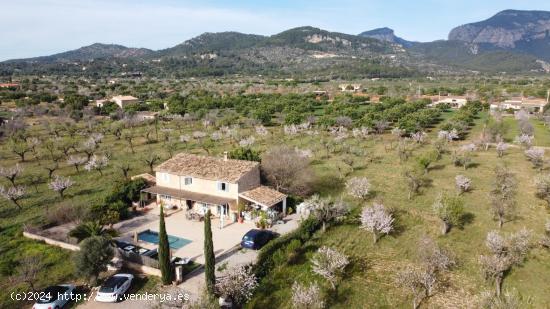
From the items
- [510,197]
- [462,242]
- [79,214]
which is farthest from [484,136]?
[79,214]

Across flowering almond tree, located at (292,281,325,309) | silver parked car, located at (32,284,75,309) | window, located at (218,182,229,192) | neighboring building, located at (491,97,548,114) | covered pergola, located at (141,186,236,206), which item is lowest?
silver parked car, located at (32,284,75,309)

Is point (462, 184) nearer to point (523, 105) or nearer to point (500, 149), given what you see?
point (500, 149)

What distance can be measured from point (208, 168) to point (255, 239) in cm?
1052

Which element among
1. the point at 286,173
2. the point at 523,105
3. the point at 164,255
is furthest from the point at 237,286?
the point at 523,105

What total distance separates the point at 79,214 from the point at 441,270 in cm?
2641

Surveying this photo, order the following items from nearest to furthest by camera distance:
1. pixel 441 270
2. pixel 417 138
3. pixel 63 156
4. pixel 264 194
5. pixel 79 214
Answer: pixel 441 270
pixel 79 214
pixel 264 194
pixel 63 156
pixel 417 138

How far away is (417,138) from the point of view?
64.5 meters

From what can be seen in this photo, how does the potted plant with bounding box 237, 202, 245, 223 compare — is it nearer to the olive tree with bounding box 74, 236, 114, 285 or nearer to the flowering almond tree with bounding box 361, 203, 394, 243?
the flowering almond tree with bounding box 361, 203, 394, 243

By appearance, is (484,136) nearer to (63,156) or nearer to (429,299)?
(429,299)

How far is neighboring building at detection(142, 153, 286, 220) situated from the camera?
32531 millimetres

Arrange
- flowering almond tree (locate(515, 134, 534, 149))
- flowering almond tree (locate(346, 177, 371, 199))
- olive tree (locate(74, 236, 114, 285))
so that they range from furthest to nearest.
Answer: flowering almond tree (locate(515, 134, 534, 149)), flowering almond tree (locate(346, 177, 371, 199)), olive tree (locate(74, 236, 114, 285))

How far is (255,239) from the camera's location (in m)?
27.0

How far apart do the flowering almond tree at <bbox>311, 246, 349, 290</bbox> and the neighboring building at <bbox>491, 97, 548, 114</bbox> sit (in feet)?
319

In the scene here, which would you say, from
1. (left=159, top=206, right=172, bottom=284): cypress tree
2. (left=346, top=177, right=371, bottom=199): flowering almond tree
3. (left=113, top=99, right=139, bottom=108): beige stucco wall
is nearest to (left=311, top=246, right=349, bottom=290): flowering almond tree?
(left=159, top=206, right=172, bottom=284): cypress tree
